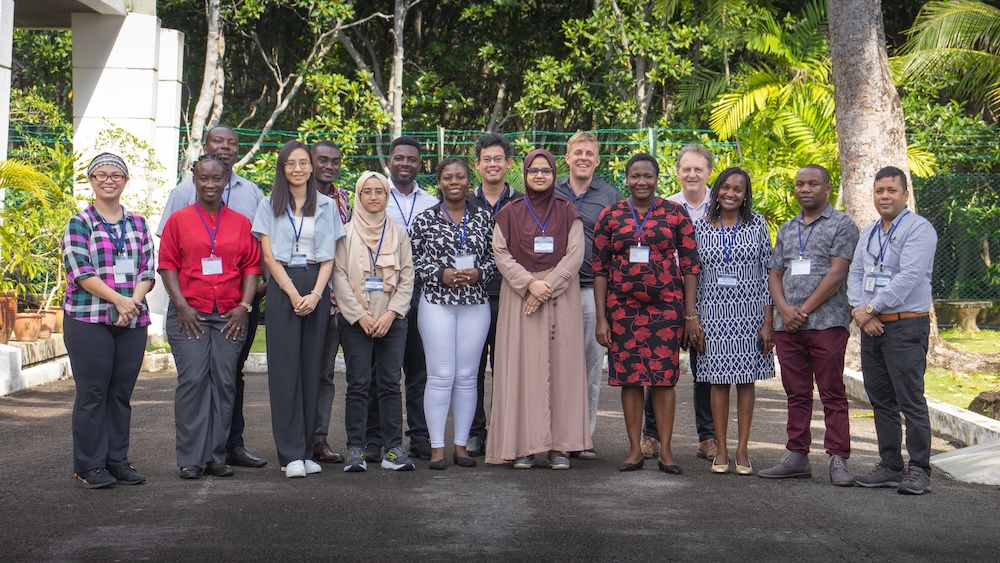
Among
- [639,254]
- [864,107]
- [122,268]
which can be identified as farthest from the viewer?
[864,107]

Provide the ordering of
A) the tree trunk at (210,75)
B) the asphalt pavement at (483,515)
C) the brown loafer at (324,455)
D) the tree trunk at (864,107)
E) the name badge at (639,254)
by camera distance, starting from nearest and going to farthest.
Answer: the asphalt pavement at (483,515) → the name badge at (639,254) → the brown loafer at (324,455) → the tree trunk at (864,107) → the tree trunk at (210,75)

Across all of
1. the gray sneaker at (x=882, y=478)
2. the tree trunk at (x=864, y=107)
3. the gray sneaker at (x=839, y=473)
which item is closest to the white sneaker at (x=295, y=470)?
the gray sneaker at (x=839, y=473)

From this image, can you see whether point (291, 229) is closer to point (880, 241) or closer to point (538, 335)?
point (538, 335)

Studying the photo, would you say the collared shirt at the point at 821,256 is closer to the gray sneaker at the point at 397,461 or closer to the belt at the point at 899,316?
the belt at the point at 899,316

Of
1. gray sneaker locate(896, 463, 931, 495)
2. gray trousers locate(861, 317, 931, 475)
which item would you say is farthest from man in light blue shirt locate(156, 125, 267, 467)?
gray sneaker locate(896, 463, 931, 495)

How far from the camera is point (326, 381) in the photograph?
6863 mm

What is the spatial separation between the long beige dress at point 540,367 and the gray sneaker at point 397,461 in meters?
0.51

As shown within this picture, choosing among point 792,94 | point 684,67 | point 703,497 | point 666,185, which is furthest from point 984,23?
point 703,497

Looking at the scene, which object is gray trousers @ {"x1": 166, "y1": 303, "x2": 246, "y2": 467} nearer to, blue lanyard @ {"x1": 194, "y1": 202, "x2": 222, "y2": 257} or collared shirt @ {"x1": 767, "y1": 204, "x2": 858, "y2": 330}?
blue lanyard @ {"x1": 194, "y1": 202, "x2": 222, "y2": 257}

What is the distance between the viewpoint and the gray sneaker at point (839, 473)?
250 inches

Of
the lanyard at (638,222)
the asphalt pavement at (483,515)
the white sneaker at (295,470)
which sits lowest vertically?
the asphalt pavement at (483,515)

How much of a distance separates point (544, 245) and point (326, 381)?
1.58 meters

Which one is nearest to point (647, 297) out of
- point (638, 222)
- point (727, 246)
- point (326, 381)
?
point (638, 222)

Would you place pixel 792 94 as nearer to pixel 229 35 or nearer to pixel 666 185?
pixel 666 185
